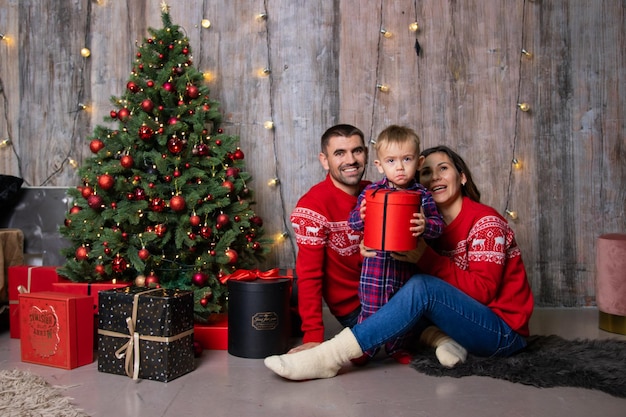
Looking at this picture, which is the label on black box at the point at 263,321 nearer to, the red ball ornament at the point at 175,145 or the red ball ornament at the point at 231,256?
the red ball ornament at the point at 231,256

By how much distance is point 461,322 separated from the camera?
6.62 feet

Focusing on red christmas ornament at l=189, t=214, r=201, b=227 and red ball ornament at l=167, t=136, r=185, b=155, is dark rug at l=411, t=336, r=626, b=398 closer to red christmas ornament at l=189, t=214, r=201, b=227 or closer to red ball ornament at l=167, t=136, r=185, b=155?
red christmas ornament at l=189, t=214, r=201, b=227

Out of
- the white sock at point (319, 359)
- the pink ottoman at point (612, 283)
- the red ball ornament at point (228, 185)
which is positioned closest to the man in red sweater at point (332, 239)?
the white sock at point (319, 359)

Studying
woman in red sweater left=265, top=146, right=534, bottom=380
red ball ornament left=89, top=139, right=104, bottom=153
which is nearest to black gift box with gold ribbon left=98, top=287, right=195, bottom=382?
woman in red sweater left=265, top=146, right=534, bottom=380

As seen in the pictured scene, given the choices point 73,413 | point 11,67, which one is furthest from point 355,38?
point 73,413

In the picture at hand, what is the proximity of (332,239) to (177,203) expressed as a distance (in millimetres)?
673

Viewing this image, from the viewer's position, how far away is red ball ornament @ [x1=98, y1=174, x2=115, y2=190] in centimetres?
246

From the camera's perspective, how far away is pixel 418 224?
1.89 m

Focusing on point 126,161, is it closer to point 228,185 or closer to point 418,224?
point 228,185

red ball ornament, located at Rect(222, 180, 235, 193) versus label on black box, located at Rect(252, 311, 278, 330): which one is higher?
red ball ornament, located at Rect(222, 180, 235, 193)

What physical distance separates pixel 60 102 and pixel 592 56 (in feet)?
9.54

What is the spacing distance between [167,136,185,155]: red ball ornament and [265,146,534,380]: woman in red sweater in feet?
3.42

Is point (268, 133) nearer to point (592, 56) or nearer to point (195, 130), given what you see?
point (195, 130)

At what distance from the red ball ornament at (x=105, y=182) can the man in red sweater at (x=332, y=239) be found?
790 mm
